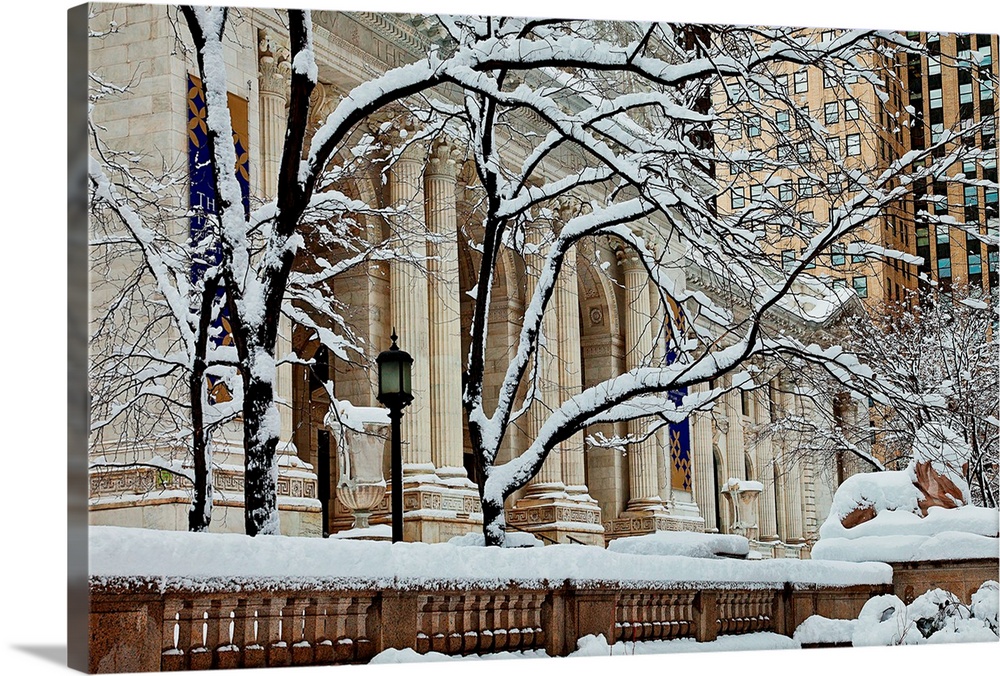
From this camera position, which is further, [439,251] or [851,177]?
[439,251]

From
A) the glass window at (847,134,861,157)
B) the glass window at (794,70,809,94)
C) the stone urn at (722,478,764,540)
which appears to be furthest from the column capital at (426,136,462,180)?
the stone urn at (722,478,764,540)

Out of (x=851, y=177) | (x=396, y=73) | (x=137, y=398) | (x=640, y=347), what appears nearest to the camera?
(x=137, y=398)

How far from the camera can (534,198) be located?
57.4ft

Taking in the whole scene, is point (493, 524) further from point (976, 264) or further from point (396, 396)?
point (976, 264)

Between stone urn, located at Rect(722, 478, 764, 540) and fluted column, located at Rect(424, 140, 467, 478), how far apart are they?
442 centimetres

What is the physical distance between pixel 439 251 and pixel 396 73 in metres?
5.49

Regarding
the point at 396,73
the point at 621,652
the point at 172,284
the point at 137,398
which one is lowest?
the point at 621,652

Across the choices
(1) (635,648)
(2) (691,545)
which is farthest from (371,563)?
(2) (691,545)

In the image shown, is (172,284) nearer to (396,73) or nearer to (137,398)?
(137,398)

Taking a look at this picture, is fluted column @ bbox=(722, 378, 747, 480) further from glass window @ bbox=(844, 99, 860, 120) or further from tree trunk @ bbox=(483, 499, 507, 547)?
glass window @ bbox=(844, 99, 860, 120)

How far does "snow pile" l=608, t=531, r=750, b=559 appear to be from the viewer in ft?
64.3

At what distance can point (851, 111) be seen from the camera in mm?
18047

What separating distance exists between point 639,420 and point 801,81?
5.24 metres

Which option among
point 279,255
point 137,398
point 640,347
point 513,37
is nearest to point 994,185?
point 640,347
